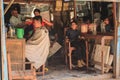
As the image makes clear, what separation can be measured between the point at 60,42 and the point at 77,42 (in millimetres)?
1743

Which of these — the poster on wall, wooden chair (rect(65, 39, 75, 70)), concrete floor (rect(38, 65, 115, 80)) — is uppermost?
the poster on wall

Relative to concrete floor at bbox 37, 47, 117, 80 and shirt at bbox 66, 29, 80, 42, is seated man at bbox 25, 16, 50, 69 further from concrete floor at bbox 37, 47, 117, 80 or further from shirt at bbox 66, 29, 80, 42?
shirt at bbox 66, 29, 80, 42

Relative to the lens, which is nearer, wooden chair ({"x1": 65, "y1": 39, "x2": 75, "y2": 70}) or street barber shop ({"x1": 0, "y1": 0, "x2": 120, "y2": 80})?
street barber shop ({"x1": 0, "y1": 0, "x2": 120, "y2": 80})

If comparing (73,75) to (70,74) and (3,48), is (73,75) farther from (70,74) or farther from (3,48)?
(3,48)

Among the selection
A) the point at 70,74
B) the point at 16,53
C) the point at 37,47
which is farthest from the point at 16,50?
the point at 70,74

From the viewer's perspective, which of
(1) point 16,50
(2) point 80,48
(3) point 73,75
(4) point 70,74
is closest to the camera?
(1) point 16,50

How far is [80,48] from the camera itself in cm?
834

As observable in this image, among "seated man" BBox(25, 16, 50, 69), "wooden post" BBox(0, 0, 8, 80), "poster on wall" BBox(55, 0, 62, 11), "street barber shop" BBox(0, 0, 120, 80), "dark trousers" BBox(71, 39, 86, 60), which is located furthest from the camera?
"poster on wall" BBox(55, 0, 62, 11)

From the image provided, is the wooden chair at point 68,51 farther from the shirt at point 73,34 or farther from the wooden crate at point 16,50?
the wooden crate at point 16,50

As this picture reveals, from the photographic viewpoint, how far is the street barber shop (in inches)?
273

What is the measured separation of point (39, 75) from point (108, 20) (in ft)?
8.40

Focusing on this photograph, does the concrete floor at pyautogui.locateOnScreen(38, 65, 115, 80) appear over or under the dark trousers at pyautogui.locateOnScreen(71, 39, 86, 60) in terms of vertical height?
under

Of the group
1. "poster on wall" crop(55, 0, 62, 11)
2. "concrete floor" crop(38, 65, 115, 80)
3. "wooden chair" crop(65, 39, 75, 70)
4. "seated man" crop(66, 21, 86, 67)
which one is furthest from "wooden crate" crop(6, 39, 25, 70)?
"poster on wall" crop(55, 0, 62, 11)

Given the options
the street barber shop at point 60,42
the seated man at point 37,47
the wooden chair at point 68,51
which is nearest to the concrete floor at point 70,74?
the street barber shop at point 60,42
